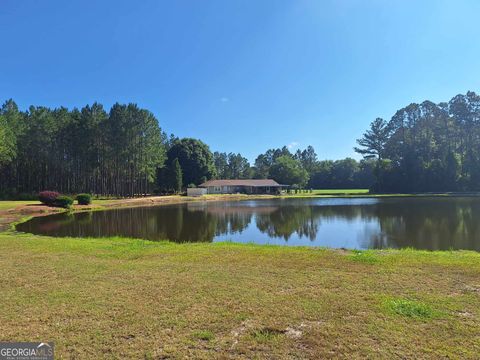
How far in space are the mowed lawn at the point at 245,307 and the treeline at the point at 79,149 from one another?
4925 centimetres

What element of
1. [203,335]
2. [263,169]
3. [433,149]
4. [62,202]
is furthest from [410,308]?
[263,169]

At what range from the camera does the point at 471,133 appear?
233ft

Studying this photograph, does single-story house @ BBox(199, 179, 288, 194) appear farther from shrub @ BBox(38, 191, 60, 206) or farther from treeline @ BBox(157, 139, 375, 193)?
shrub @ BBox(38, 191, 60, 206)

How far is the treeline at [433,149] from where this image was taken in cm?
6638

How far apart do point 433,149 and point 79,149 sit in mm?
69055

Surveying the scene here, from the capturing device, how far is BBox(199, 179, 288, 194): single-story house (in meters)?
72.6

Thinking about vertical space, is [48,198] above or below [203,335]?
above

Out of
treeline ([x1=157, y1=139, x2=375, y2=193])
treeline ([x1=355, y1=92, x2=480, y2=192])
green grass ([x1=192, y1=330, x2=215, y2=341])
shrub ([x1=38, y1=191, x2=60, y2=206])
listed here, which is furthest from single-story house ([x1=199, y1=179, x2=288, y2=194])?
green grass ([x1=192, y1=330, x2=215, y2=341])

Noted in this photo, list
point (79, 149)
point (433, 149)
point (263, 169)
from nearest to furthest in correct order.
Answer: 1. point (79, 149)
2. point (433, 149)
3. point (263, 169)

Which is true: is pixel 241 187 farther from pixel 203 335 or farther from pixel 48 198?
pixel 203 335

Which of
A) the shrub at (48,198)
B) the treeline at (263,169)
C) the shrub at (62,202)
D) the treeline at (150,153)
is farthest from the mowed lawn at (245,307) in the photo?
the treeline at (263,169)

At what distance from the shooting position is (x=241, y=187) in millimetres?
75250

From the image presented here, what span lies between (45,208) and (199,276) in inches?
1203

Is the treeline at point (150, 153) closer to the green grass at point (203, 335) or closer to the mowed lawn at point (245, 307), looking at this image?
the mowed lawn at point (245, 307)
